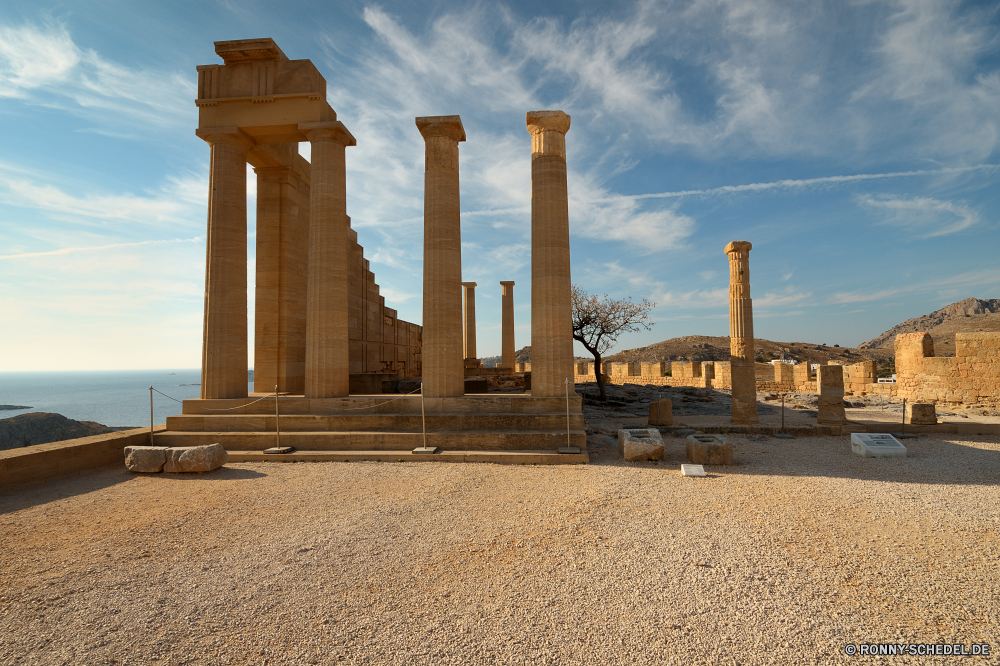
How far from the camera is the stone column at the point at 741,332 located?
1430 centimetres

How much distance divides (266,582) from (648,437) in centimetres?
812

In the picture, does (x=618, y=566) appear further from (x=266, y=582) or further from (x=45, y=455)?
(x=45, y=455)

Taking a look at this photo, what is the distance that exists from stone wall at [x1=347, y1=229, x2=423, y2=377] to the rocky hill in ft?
47.1

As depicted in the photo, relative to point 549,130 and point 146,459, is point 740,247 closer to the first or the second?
point 549,130

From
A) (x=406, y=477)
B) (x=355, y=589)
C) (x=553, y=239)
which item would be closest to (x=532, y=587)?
(x=355, y=589)

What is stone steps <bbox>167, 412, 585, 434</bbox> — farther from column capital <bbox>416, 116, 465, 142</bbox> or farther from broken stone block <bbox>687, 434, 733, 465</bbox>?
column capital <bbox>416, 116, 465, 142</bbox>

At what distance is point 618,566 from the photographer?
497 centimetres

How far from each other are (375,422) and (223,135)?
970 centimetres

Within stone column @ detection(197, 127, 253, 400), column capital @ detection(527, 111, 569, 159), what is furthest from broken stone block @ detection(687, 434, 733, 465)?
stone column @ detection(197, 127, 253, 400)

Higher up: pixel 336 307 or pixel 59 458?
pixel 336 307

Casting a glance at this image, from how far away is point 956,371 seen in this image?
1859 centimetres

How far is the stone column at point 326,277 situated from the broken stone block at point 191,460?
3.04 m

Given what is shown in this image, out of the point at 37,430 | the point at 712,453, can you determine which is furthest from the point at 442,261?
the point at 37,430

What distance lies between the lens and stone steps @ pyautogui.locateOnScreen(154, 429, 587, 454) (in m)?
10.5
